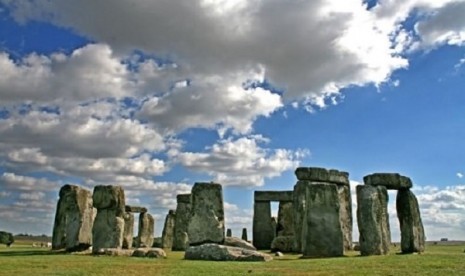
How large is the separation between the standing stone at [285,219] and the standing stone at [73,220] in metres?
12.6

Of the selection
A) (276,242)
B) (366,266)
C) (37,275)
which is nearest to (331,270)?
(366,266)

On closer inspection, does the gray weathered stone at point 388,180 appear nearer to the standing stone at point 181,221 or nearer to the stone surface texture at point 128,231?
the stone surface texture at point 128,231

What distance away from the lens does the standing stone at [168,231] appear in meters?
39.0

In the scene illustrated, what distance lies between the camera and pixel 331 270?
14.9 metres

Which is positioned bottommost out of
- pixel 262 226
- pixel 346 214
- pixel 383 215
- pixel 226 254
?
pixel 226 254

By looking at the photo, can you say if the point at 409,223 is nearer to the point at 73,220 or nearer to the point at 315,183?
the point at 315,183

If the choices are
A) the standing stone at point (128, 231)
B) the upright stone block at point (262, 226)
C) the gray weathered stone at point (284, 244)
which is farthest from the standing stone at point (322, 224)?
the upright stone block at point (262, 226)

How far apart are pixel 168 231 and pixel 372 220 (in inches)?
783

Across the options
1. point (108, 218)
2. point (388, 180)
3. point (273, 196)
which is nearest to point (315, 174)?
point (388, 180)

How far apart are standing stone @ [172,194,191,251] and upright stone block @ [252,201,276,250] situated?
4451 mm

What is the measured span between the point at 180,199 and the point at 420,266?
73.7 feet

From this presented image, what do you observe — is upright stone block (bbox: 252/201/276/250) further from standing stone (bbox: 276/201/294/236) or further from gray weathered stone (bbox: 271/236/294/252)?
gray weathered stone (bbox: 271/236/294/252)

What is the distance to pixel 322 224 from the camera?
73.7ft

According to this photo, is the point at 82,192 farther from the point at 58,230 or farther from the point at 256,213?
the point at 256,213
